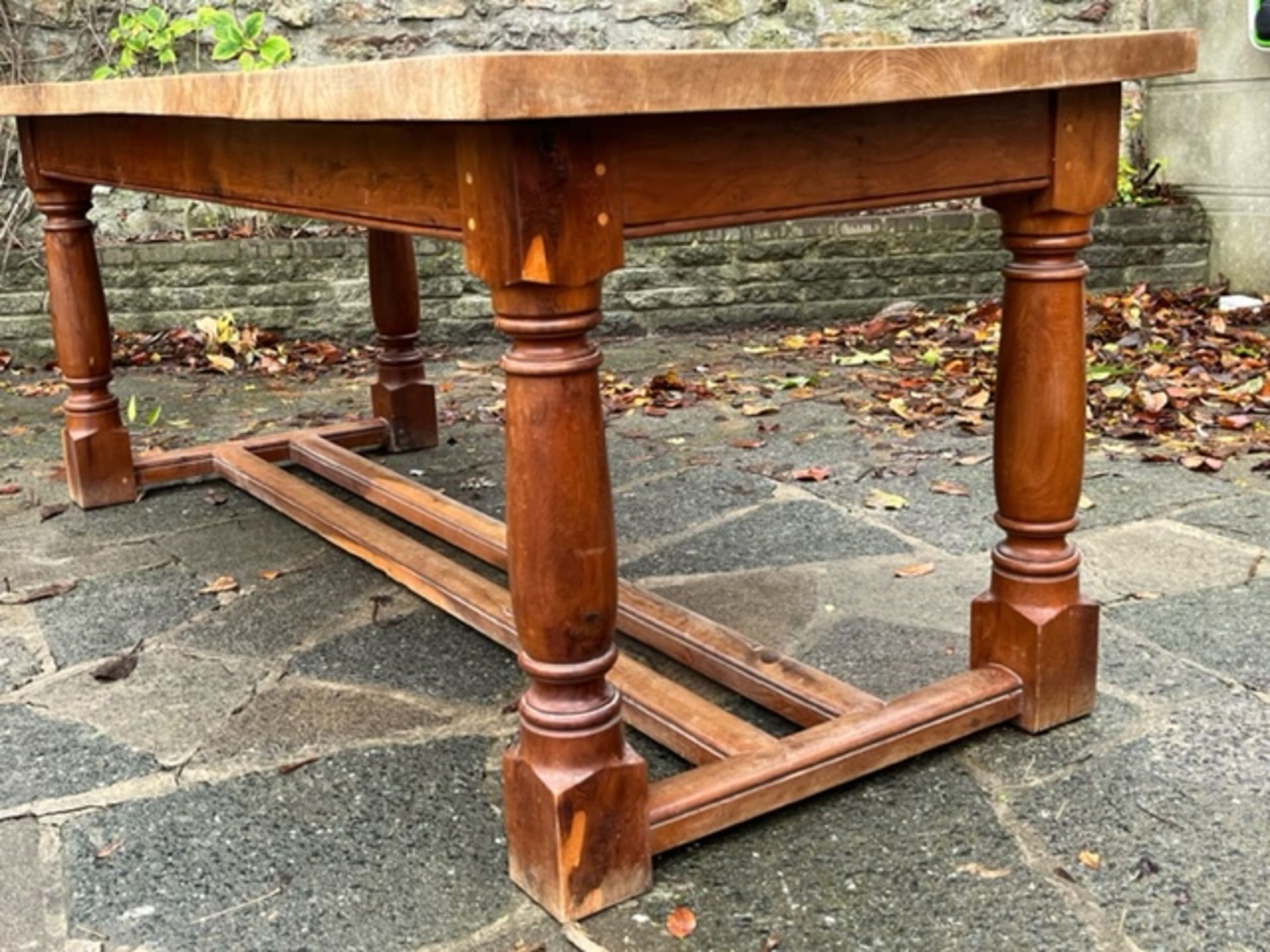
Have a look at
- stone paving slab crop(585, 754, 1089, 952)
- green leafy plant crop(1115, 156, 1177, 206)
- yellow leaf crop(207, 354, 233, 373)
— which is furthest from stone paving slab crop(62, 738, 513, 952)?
green leafy plant crop(1115, 156, 1177, 206)

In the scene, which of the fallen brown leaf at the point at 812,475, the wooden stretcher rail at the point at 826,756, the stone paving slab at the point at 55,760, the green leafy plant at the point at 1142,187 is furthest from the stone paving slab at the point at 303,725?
the green leafy plant at the point at 1142,187

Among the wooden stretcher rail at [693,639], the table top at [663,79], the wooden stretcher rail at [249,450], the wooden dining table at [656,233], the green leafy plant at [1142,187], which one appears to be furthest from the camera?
the green leafy plant at [1142,187]

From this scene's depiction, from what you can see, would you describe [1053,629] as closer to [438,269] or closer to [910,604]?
[910,604]

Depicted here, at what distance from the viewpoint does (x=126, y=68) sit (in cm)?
533

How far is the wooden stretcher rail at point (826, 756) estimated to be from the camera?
1705 mm

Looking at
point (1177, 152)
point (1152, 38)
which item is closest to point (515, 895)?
point (1152, 38)

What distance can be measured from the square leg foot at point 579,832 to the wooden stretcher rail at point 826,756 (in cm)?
5

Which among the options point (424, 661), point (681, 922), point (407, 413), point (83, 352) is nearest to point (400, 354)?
point (407, 413)

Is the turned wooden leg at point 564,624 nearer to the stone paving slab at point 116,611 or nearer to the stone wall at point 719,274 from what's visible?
the stone paving slab at point 116,611

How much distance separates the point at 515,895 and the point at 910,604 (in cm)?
111

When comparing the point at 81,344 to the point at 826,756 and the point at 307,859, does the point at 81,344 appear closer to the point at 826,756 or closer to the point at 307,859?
the point at 307,859

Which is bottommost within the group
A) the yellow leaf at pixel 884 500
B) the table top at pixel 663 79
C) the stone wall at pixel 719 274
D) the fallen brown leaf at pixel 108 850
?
the yellow leaf at pixel 884 500

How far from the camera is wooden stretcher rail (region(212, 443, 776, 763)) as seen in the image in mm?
1902

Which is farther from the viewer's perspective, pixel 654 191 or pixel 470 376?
pixel 470 376
